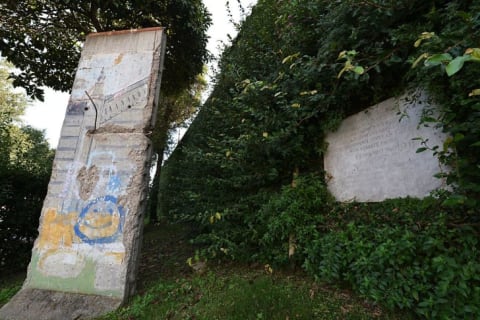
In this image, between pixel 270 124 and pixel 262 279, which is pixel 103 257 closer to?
pixel 262 279

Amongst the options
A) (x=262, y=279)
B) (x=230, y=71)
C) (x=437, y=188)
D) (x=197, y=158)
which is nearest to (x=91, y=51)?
(x=230, y=71)

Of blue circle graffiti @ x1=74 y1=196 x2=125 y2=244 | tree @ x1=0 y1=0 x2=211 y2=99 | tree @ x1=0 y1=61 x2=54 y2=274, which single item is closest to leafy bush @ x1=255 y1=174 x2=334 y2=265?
blue circle graffiti @ x1=74 y1=196 x2=125 y2=244

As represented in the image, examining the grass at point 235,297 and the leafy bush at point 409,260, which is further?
the grass at point 235,297

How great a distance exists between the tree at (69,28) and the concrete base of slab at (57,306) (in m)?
3.88

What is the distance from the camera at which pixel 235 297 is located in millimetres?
2293

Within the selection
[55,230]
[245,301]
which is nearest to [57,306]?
[55,230]

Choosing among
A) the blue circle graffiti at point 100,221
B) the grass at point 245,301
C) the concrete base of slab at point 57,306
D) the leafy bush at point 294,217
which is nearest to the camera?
the grass at point 245,301

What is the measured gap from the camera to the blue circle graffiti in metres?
3.07

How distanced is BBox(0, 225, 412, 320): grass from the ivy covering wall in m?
0.16

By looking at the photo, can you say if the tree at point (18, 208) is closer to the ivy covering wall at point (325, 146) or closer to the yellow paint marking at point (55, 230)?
the yellow paint marking at point (55, 230)

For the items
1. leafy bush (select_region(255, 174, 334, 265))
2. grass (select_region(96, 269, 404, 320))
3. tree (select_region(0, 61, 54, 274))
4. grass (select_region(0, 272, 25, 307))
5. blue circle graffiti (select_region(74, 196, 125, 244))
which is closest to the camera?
grass (select_region(96, 269, 404, 320))

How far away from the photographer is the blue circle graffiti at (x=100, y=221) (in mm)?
3074

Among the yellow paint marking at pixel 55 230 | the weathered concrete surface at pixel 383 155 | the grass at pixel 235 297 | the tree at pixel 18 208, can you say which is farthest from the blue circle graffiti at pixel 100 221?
the weathered concrete surface at pixel 383 155

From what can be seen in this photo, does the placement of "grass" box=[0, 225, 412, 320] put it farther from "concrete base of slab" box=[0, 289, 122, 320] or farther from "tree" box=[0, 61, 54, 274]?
"tree" box=[0, 61, 54, 274]
